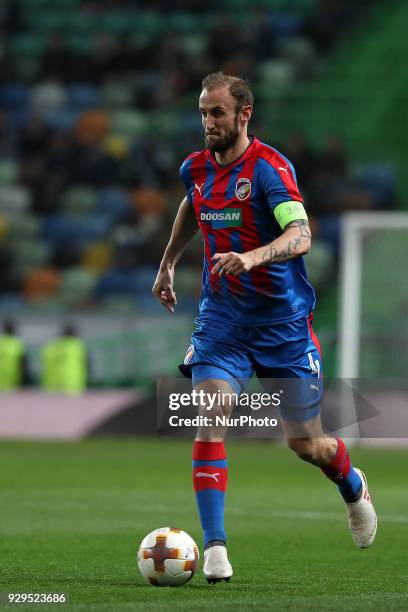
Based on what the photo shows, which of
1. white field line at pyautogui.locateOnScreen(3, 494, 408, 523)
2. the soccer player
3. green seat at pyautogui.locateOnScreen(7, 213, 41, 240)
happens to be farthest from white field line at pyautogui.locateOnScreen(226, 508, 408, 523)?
green seat at pyautogui.locateOnScreen(7, 213, 41, 240)

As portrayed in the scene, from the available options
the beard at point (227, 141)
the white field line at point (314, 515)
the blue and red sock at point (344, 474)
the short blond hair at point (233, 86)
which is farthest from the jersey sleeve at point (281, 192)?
the white field line at point (314, 515)

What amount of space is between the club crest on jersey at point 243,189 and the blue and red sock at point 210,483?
1.04 m

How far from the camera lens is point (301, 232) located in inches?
224

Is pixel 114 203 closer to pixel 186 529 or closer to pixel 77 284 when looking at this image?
pixel 77 284

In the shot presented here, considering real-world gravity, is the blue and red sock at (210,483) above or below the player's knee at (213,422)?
below

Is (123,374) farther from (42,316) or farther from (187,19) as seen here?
(187,19)

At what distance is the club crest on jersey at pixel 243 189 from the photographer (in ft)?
A: 19.5

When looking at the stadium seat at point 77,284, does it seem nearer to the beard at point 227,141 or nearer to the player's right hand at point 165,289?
the player's right hand at point 165,289

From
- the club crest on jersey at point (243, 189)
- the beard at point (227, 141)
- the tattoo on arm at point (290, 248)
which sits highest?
the beard at point (227, 141)

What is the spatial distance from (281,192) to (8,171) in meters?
16.5

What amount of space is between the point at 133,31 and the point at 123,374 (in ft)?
28.3

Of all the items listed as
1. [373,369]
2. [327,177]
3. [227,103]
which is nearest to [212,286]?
[227,103]

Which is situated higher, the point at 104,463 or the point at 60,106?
the point at 60,106

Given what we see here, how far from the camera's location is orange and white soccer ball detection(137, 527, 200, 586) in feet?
18.3
